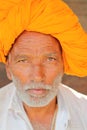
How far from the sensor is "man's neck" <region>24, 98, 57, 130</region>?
2447 mm

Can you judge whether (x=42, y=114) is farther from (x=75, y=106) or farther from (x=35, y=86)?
(x=35, y=86)

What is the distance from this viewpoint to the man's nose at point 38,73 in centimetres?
221

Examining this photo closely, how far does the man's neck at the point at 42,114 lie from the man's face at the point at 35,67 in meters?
0.12

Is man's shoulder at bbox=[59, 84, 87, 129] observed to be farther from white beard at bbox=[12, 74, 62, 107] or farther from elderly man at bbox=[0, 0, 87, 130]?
white beard at bbox=[12, 74, 62, 107]

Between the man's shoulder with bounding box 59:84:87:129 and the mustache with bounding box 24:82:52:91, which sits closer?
the mustache with bounding box 24:82:52:91

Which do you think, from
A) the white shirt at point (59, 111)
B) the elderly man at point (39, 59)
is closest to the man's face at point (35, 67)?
the elderly man at point (39, 59)

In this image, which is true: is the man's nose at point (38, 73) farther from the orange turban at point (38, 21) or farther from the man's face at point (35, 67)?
the orange turban at point (38, 21)

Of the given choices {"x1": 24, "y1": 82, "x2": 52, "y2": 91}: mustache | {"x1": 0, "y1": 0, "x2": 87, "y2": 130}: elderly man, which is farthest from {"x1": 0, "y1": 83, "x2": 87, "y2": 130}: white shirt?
{"x1": 24, "y1": 82, "x2": 52, "y2": 91}: mustache

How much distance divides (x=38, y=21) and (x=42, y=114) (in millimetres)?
557

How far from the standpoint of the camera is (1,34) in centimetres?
230

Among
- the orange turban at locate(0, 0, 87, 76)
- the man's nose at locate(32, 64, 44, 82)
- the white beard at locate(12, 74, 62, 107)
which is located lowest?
the white beard at locate(12, 74, 62, 107)

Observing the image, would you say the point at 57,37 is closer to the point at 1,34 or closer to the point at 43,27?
the point at 43,27

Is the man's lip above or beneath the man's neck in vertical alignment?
above

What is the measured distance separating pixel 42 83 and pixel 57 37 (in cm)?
26
